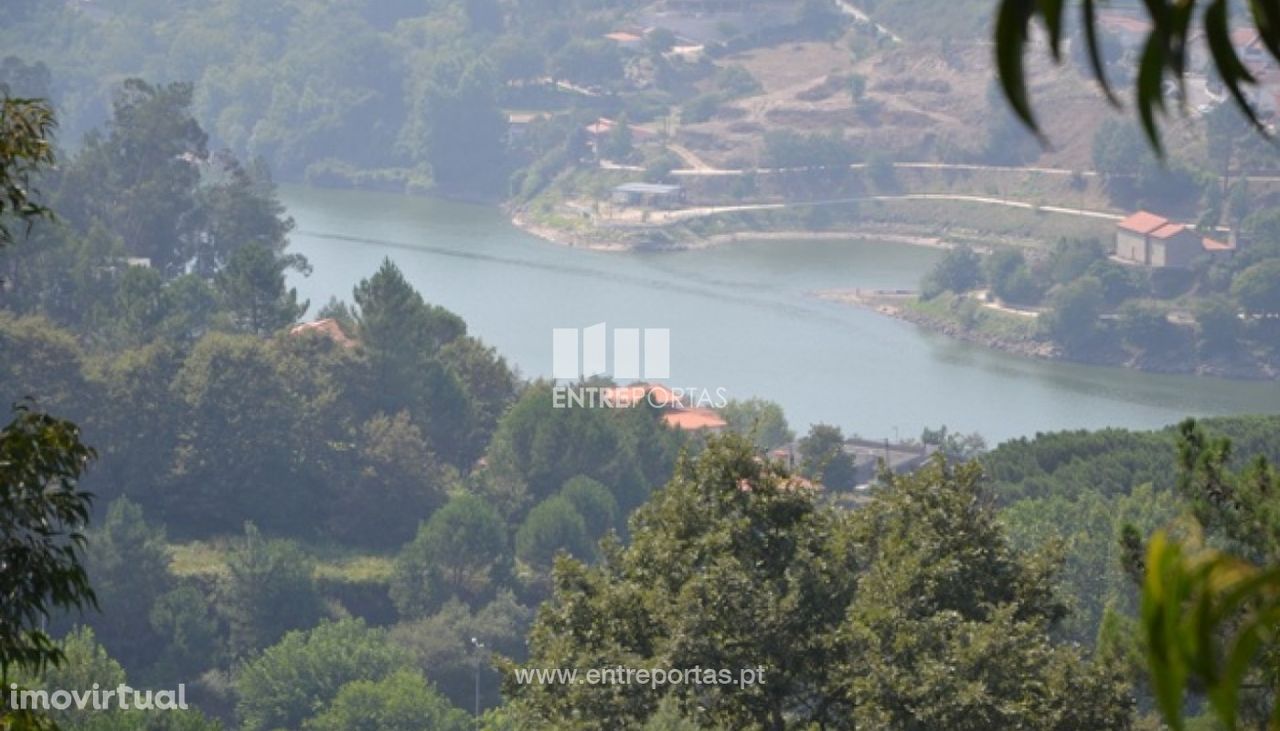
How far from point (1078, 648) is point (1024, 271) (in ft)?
92.2

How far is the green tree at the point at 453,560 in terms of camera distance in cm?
1834

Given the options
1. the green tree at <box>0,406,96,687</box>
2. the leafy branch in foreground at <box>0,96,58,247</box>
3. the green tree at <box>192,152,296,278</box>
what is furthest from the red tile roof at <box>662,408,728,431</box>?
the green tree at <box>0,406,96,687</box>

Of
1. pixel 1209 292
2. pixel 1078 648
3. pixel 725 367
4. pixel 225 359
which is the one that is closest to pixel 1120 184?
pixel 1209 292

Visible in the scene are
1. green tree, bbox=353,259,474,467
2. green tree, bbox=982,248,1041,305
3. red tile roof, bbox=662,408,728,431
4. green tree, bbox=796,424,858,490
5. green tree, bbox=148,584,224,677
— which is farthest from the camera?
green tree, bbox=982,248,1041,305

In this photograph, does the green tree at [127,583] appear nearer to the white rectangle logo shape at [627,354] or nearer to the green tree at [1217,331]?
the white rectangle logo shape at [627,354]

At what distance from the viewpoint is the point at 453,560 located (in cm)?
1861

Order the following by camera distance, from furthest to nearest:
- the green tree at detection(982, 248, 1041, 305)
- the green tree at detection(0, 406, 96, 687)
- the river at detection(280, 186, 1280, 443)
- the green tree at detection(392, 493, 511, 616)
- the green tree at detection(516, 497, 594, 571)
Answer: the green tree at detection(982, 248, 1041, 305)
the river at detection(280, 186, 1280, 443)
the green tree at detection(516, 497, 594, 571)
the green tree at detection(392, 493, 511, 616)
the green tree at detection(0, 406, 96, 687)

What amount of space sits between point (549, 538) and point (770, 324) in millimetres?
11874

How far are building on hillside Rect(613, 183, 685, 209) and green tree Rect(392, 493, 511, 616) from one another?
2055 cm

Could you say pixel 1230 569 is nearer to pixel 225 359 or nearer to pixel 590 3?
pixel 225 359

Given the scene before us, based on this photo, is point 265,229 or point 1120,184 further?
point 1120,184

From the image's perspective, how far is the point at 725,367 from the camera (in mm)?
28141

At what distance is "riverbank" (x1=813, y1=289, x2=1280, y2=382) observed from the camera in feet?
103

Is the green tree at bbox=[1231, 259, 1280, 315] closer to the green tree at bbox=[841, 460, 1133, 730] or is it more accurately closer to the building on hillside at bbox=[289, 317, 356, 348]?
A: the building on hillside at bbox=[289, 317, 356, 348]
